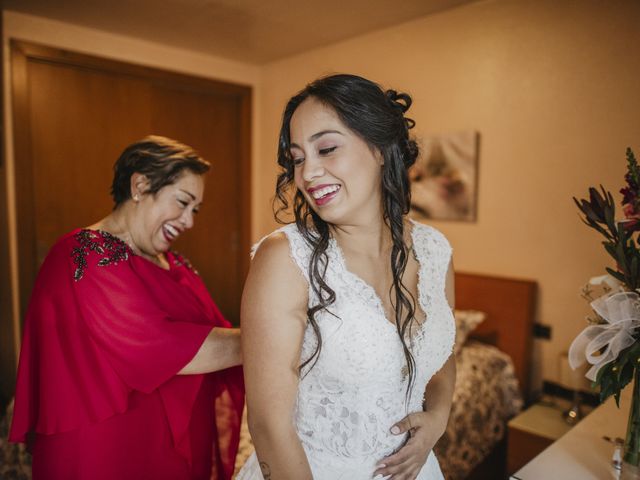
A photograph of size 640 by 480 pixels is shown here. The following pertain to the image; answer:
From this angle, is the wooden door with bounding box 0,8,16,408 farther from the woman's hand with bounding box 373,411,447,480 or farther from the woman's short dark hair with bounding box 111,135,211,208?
the woman's hand with bounding box 373,411,447,480

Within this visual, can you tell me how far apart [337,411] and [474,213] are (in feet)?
7.56

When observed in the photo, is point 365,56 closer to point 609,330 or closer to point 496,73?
point 496,73

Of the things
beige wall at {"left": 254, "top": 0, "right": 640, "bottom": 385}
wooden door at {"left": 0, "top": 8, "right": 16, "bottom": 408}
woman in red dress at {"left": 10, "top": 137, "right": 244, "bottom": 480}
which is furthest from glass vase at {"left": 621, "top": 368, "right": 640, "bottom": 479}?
wooden door at {"left": 0, "top": 8, "right": 16, "bottom": 408}

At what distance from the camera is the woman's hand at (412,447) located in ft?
3.93

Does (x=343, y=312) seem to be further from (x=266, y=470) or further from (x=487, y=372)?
(x=487, y=372)

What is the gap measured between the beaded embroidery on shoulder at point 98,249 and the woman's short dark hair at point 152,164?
0.19m

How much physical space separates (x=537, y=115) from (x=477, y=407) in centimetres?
174

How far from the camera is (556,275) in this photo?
2.83 metres

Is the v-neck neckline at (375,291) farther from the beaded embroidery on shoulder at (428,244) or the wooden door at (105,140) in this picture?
the wooden door at (105,140)

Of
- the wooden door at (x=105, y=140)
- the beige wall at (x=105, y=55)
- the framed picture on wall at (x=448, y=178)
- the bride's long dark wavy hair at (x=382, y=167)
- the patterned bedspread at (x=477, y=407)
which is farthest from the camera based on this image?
the wooden door at (x=105, y=140)

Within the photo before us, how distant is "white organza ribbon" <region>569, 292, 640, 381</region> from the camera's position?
115 cm

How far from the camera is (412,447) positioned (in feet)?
4.03

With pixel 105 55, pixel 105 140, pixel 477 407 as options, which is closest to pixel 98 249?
pixel 477 407

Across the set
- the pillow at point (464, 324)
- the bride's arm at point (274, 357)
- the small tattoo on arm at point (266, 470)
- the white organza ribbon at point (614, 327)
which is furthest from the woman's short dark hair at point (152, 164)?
the pillow at point (464, 324)
